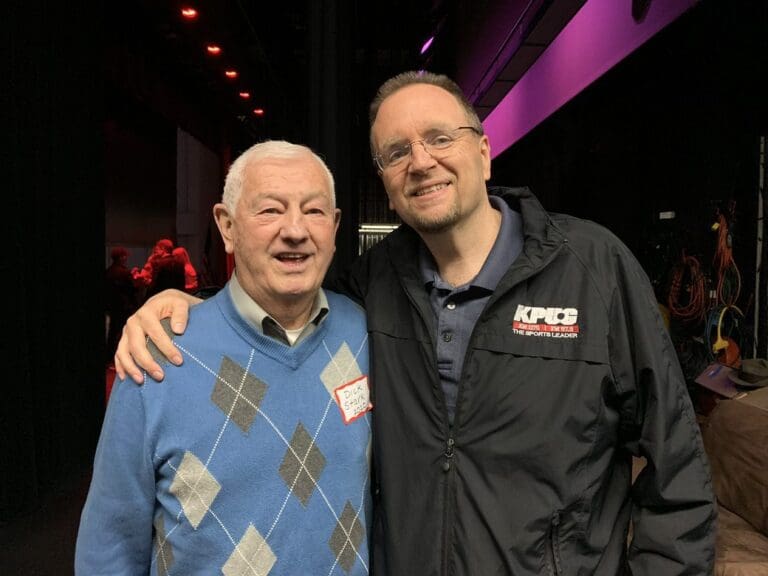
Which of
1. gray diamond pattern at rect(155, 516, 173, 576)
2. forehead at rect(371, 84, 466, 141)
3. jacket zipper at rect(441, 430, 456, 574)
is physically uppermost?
forehead at rect(371, 84, 466, 141)

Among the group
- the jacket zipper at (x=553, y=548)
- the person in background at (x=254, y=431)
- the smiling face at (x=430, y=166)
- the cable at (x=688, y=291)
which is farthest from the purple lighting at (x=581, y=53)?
the jacket zipper at (x=553, y=548)

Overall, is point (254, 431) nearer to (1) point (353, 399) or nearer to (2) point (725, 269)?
(1) point (353, 399)

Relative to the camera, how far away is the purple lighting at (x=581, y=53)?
349 centimetres

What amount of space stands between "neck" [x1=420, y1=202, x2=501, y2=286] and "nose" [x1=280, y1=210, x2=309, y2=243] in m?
0.31

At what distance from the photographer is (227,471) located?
1.12 metres

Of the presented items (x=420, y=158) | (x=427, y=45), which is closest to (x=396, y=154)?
(x=420, y=158)

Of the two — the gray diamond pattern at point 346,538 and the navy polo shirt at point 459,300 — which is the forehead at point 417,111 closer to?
the navy polo shirt at point 459,300

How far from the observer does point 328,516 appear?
117 centimetres

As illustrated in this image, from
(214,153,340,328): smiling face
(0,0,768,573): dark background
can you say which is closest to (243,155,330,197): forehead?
(214,153,340,328): smiling face

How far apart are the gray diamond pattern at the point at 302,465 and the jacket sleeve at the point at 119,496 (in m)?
0.27

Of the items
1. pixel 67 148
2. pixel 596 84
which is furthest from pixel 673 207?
pixel 67 148

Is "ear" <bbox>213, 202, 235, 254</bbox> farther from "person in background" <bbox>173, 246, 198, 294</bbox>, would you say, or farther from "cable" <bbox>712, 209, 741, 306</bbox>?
"person in background" <bbox>173, 246, 198, 294</bbox>

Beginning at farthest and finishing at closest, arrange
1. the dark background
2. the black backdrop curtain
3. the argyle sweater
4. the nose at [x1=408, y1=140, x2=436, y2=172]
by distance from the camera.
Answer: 1. the black backdrop curtain
2. the dark background
3. the nose at [x1=408, y1=140, x2=436, y2=172]
4. the argyle sweater

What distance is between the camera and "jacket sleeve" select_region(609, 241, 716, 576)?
3.79 ft
